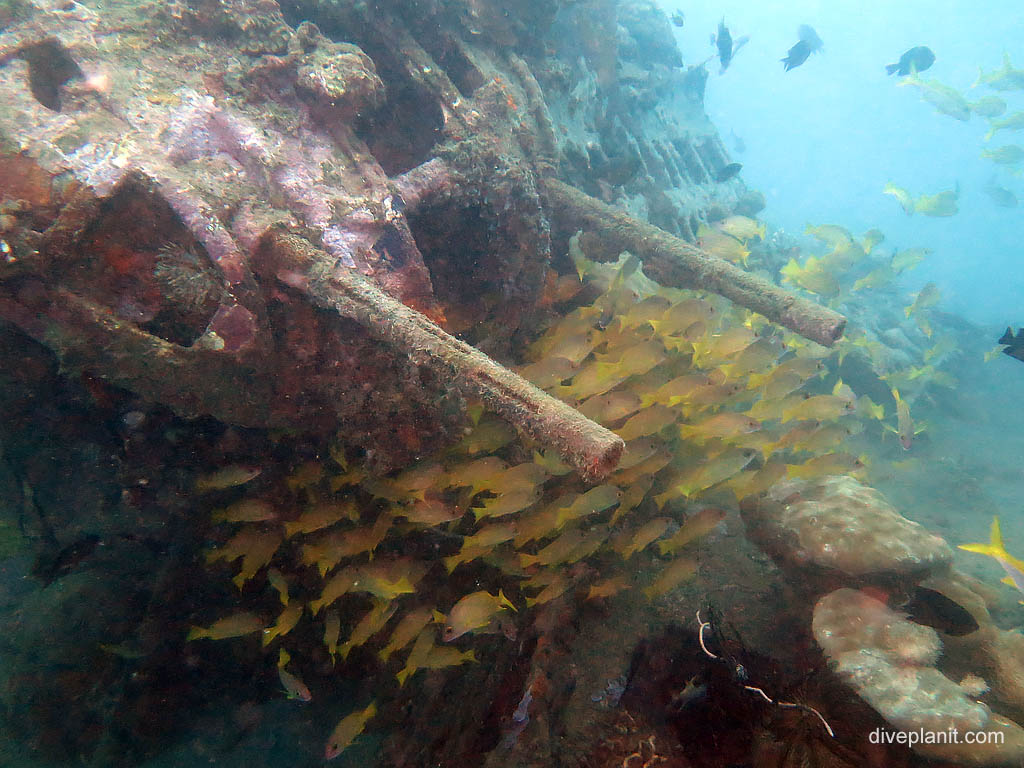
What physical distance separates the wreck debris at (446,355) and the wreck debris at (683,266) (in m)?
3.48

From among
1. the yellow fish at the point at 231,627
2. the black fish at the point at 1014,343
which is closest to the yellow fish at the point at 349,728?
the yellow fish at the point at 231,627

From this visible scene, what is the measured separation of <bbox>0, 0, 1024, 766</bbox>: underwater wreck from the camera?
2.81 m

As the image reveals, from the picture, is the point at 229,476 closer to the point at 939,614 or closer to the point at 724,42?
the point at 939,614

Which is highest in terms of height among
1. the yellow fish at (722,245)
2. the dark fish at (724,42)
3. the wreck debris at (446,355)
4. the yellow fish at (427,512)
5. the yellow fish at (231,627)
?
the dark fish at (724,42)

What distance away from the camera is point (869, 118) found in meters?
120

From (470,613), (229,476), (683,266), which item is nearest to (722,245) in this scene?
(683,266)

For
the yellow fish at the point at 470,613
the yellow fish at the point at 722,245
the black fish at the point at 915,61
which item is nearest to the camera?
the yellow fish at the point at 470,613

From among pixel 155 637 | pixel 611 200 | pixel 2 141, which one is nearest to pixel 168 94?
pixel 2 141

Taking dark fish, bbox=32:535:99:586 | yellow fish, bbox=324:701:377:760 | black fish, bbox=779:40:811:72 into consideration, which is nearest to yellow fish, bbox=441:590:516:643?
yellow fish, bbox=324:701:377:760

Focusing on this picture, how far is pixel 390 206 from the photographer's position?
3768 mm

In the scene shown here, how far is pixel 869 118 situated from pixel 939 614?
529 feet

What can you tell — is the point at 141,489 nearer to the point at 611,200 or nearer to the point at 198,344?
the point at 198,344

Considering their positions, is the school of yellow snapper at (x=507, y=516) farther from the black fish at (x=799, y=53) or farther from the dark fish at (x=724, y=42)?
the black fish at (x=799, y=53)

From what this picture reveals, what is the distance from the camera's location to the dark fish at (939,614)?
3.33 meters
